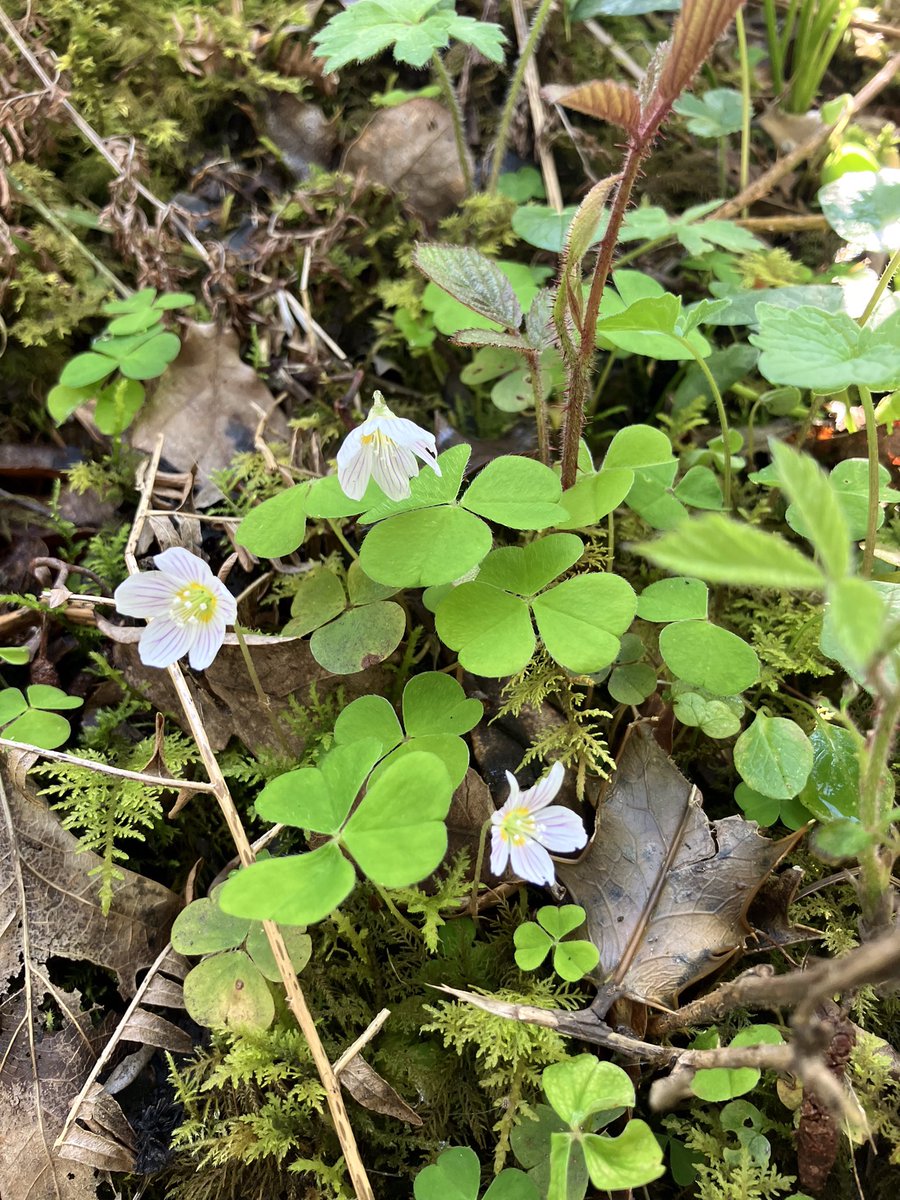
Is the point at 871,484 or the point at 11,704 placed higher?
the point at 871,484

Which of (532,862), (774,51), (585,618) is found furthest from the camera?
(774,51)

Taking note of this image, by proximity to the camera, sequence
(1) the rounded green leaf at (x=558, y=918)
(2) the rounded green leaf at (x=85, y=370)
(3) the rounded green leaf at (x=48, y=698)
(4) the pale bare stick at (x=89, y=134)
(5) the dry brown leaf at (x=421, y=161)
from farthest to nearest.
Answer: (5) the dry brown leaf at (x=421, y=161) < (4) the pale bare stick at (x=89, y=134) < (2) the rounded green leaf at (x=85, y=370) < (3) the rounded green leaf at (x=48, y=698) < (1) the rounded green leaf at (x=558, y=918)

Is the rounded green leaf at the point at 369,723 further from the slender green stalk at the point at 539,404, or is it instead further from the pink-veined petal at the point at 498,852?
the slender green stalk at the point at 539,404

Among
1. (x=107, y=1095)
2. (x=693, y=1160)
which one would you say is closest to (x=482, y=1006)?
(x=693, y=1160)

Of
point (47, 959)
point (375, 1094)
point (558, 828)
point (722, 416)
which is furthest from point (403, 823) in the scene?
point (722, 416)

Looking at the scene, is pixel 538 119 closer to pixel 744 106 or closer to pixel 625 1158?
pixel 744 106

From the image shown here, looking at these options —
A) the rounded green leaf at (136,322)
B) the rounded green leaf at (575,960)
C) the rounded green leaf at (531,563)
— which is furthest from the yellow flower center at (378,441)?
the rounded green leaf at (136,322)
